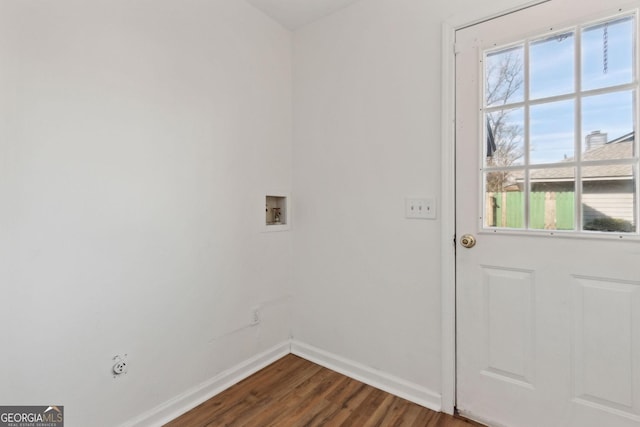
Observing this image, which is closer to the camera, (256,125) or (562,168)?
(562,168)

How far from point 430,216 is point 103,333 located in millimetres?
1772

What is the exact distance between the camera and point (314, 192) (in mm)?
2285

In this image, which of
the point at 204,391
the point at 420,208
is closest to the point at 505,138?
the point at 420,208

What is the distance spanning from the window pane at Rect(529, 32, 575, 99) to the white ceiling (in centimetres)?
119

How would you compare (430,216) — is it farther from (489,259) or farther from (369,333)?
(369,333)

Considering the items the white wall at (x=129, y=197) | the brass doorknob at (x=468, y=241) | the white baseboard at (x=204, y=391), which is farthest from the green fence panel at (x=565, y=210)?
the white baseboard at (x=204, y=391)

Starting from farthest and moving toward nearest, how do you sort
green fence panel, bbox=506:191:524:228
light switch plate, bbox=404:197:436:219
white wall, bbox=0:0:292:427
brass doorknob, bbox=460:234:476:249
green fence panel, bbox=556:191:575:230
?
light switch plate, bbox=404:197:436:219
brass doorknob, bbox=460:234:476:249
green fence panel, bbox=506:191:524:228
green fence panel, bbox=556:191:575:230
white wall, bbox=0:0:292:427

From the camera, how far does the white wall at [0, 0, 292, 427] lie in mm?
1217

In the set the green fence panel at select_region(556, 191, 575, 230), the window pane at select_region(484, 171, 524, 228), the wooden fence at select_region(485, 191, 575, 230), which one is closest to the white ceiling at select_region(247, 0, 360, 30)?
the window pane at select_region(484, 171, 524, 228)

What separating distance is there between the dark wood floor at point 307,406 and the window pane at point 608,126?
4.85 ft

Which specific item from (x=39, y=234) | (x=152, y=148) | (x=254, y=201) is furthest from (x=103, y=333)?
(x=254, y=201)

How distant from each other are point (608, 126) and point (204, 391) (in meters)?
2.46

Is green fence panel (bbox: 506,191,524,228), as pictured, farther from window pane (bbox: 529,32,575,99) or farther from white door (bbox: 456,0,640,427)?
window pane (bbox: 529,32,575,99)

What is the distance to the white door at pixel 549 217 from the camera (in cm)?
130
